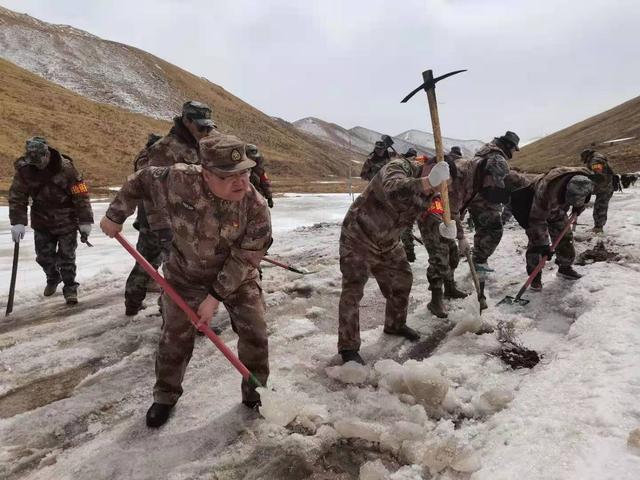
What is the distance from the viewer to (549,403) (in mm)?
2873

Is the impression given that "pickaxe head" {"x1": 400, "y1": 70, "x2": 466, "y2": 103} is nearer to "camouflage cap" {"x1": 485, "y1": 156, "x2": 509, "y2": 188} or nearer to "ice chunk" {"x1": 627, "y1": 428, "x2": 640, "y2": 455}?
"camouflage cap" {"x1": 485, "y1": 156, "x2": 509, "y2": 188}

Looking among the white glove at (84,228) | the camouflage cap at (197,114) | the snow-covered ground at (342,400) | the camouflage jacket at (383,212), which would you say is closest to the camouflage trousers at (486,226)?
the snow-covered ground at (342,400)

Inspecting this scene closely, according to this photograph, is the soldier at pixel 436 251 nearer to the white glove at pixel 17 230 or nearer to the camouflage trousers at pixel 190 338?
the camouflage trousers at pixel 190 338

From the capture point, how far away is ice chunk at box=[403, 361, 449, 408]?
10.2 feet

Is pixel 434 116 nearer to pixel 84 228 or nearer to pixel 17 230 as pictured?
pixel 84 228

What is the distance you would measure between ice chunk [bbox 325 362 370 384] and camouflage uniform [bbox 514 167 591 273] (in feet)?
10.6

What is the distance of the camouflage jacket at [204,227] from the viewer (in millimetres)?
2896

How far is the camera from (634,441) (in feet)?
7.52

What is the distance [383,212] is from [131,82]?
77.4 metres

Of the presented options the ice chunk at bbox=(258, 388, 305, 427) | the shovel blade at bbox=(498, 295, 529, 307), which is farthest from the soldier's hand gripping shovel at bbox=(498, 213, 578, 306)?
the ice chunk at bbox=(258, 388, 305, 427)

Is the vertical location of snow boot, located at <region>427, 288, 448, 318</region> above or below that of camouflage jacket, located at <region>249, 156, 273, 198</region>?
below

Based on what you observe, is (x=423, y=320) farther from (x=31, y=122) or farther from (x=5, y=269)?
(x=31, y=122)

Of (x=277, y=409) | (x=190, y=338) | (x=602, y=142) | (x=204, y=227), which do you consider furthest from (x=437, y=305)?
(x=602, y=142)

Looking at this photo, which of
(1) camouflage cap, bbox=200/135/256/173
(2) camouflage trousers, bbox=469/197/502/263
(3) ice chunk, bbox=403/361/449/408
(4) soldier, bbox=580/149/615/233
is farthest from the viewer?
(4) soldier, bbox=580/149/615/233
